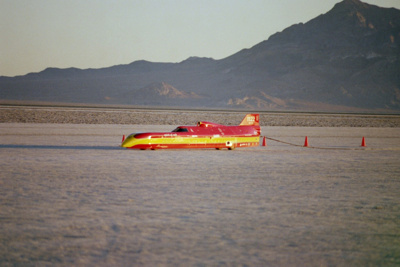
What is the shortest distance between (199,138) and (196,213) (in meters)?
11.7

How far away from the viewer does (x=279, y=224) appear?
30.0ft

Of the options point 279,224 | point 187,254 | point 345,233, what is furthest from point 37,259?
point 345,233

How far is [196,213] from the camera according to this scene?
9852 millimetres

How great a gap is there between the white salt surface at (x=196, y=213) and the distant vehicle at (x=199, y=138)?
3.18 metres

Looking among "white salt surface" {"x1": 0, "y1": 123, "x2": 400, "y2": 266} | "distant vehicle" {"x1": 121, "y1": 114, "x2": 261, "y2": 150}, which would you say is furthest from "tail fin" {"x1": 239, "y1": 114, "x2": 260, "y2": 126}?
"white salt surface" {"x1": 0, "y1": 123, "x2": 400, "y2": 266}

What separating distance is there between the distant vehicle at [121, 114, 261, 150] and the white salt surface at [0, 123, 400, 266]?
3.18m

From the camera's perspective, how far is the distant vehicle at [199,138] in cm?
2102

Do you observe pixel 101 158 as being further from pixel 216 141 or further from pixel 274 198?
pixel 274 198

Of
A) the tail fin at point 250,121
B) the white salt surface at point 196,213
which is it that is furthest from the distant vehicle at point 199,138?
the white salt surface at point 196,213

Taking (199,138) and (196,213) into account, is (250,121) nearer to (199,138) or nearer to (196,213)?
(199,138)

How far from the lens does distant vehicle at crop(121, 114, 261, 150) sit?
21.0 m

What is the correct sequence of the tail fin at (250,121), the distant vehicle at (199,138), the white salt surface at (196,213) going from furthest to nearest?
the tail fin at (250,121)
the distant vehicle at (199,138)
the white salt surface at (196,213)

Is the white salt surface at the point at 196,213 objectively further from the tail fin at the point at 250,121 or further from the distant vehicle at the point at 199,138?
the tail fin at the point at 250,121

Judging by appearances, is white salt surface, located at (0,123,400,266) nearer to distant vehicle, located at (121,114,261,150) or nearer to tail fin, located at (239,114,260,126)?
distant vehicle, located at (121,114,261,150)
